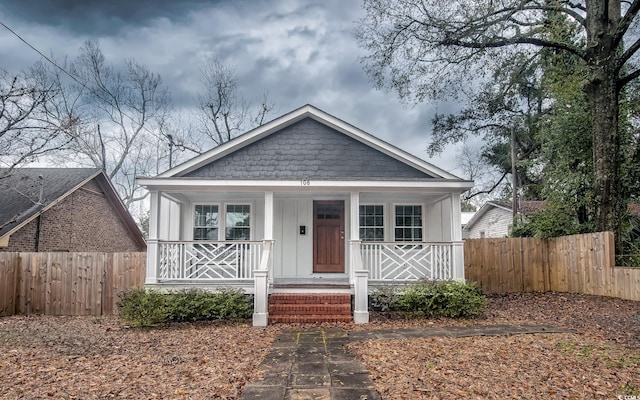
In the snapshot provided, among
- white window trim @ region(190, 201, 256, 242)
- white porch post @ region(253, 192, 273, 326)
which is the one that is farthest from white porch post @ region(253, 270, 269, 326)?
white window trim @ region(190, 201, 256, 242)

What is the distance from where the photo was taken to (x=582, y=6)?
40.0 ft

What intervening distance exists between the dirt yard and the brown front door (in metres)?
2.66

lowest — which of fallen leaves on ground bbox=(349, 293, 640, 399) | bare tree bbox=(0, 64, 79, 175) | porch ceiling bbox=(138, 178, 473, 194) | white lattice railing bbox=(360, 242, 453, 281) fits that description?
fallen leaves on ground bbox=(349, 293, 640, 399)

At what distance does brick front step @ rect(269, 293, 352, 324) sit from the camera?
26.9 feet

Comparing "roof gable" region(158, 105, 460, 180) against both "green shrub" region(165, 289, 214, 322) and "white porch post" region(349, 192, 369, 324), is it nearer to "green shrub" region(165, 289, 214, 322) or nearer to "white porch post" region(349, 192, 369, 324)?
"white porch post" region(349, 192, 369, 324)

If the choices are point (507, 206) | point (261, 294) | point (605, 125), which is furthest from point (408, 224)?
point (507, 206)

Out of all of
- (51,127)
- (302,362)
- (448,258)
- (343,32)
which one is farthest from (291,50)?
(302,362)

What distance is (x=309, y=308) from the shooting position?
8352mm

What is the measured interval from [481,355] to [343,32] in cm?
1145

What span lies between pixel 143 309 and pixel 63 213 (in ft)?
27.9

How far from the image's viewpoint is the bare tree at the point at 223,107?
2536 cm

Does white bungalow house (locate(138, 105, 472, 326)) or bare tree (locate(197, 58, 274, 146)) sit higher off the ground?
bare tree (locate(197, 58, 274, 146))

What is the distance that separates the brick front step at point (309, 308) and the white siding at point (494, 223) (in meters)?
15.5

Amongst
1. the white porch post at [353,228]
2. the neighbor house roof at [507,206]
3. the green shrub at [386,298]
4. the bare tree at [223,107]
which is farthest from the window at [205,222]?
the bare tree at [223,107]
